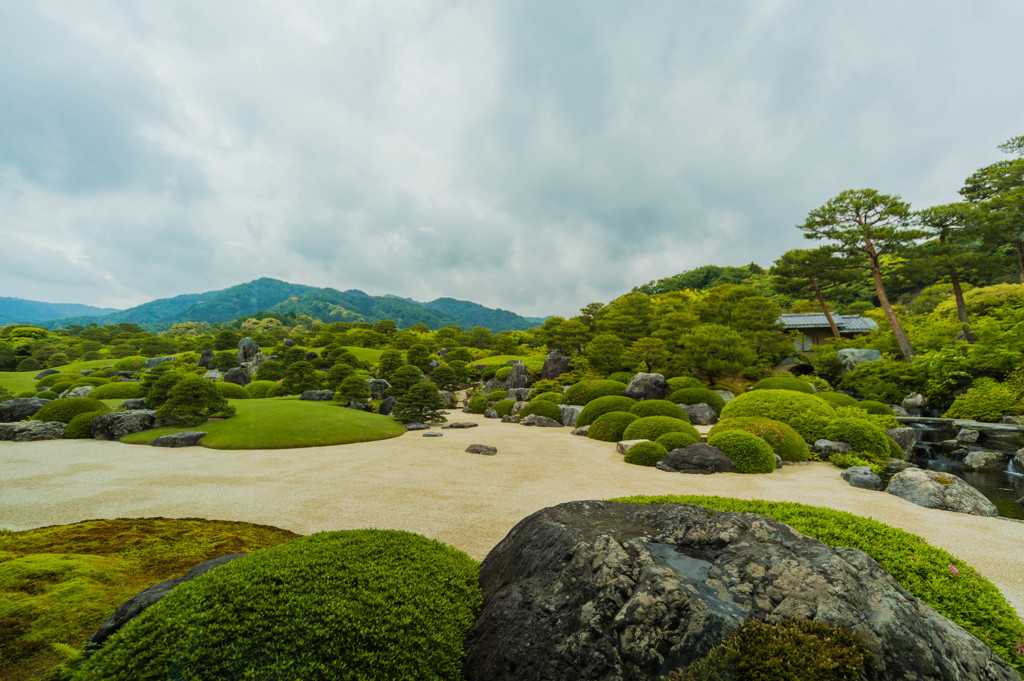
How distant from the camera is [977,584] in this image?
287 centimetres

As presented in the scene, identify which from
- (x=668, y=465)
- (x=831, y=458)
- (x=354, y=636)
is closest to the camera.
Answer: (x=354, y=636)

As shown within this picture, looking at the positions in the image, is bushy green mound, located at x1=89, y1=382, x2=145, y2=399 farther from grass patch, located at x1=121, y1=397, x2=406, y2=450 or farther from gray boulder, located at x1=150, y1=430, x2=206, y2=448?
gray boulder, located at x1=150, y1=430, x2=206, y2=448

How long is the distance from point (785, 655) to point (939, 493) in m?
8.12

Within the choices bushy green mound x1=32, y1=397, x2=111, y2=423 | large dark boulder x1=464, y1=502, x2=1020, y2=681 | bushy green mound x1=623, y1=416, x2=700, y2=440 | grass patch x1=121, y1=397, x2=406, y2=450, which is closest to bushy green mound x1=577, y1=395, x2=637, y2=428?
bushy green mound x1=623, y1=416, x2=700, y2=440

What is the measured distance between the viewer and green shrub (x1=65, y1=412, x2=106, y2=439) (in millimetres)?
11891

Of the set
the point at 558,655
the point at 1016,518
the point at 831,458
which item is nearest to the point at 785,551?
the point at 558,655

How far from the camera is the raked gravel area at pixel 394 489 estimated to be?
5.65 metres

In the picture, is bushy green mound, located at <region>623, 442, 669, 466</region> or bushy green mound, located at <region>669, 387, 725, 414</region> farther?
bushy green mound, located at <region>669, 387, 725, 414</region>

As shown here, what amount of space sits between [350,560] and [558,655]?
5.02ft

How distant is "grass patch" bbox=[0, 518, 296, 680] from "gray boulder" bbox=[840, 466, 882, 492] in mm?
10415

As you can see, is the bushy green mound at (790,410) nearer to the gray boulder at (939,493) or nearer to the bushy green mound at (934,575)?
the gray boulder at (939,493)

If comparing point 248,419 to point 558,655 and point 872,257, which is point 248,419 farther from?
point 872,257

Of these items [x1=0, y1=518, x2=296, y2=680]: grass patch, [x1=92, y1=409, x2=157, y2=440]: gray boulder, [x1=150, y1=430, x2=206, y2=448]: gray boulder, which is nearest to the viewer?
[x1=0, y1=518, x2=296, y2=680]: grass patch

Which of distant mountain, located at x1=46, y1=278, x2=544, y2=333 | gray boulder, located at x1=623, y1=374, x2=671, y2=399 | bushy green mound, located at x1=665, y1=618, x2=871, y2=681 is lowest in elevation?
bushy green mound, located at x1=665, y1=618, x2=871, y2=681
